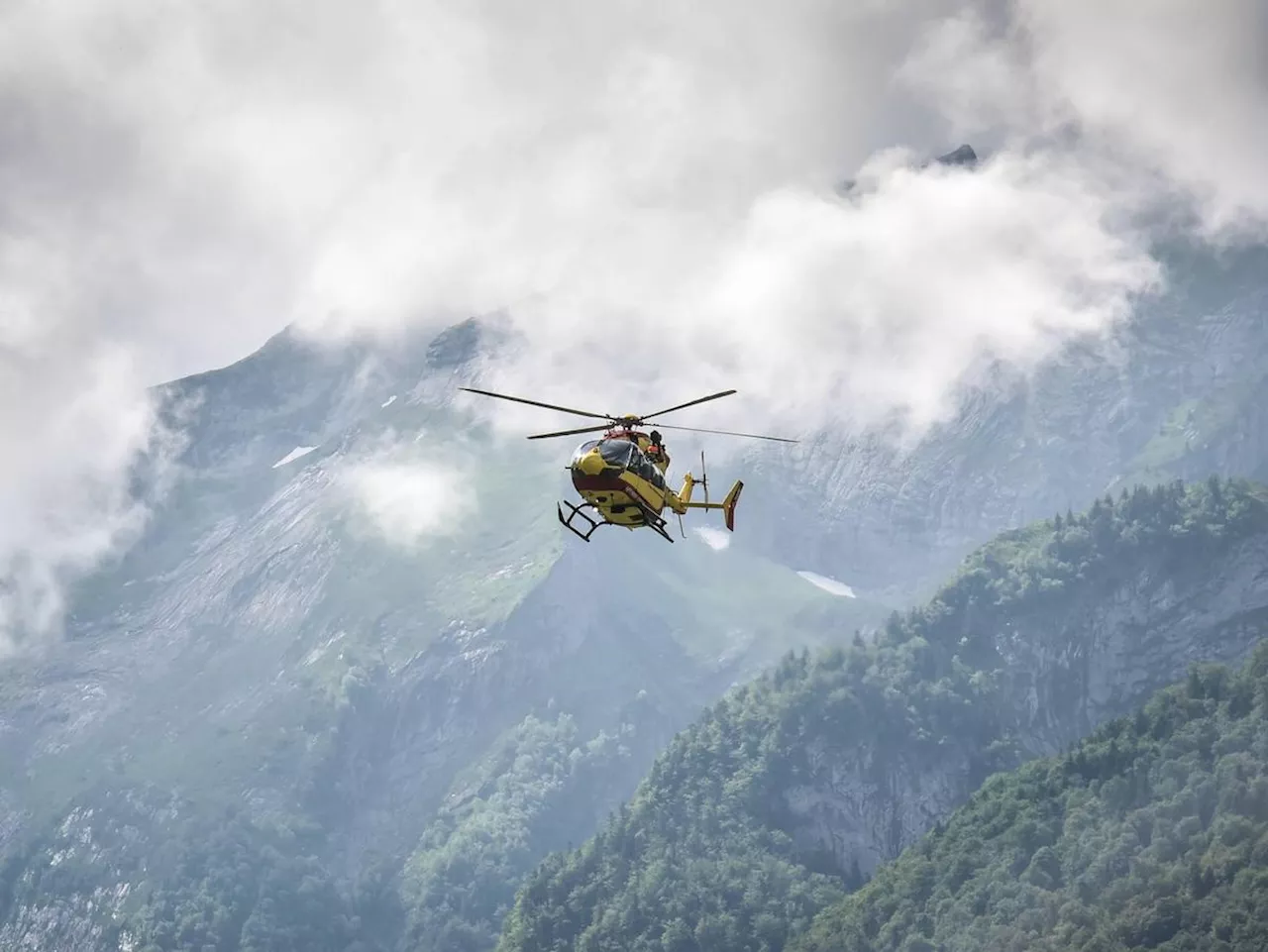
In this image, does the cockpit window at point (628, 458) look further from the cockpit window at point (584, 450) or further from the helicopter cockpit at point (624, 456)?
the cockpit window at point (584, 450)

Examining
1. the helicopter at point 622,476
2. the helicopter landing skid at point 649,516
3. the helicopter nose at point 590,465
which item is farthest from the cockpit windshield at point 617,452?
the helicopter landing skid at point 649,516

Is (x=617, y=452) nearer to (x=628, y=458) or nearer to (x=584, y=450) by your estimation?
(x=628, y=458)

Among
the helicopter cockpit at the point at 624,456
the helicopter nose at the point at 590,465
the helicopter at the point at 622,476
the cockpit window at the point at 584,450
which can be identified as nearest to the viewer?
the helicopter nose at the point at 590,465

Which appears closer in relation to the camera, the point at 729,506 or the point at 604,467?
the point at 604,467

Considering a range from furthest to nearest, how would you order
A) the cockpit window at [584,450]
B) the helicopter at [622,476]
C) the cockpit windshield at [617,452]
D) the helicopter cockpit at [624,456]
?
the cockpit window at [584,450], the helicopter cockpit at [624,456], the cockpit windshield at [617,452], the helicopter at [622,476]

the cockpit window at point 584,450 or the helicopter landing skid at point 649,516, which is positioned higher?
the cockpit window at point 584,450

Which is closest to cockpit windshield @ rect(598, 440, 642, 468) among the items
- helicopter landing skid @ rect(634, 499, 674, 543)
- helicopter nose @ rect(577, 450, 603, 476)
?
helicopter nose @ rect(577, 450, 603, 476)

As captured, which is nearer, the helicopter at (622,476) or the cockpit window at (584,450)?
the helicopter at (622,476)

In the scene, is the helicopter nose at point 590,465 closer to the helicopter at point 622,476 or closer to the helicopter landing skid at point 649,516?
the helicopter at point 622,476
